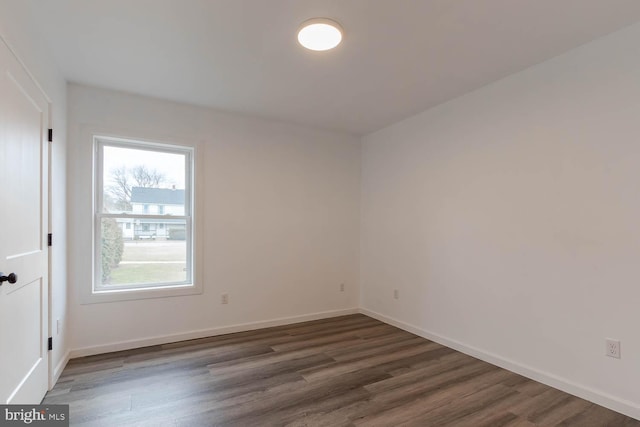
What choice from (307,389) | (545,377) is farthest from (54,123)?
(545,377)

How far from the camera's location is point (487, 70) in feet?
8.82

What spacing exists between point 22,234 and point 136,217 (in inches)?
57.3

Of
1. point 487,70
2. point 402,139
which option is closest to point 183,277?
point 402,139

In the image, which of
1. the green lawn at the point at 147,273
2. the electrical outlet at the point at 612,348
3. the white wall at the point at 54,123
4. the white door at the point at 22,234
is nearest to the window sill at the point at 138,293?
the green lawn at the point at 147,273

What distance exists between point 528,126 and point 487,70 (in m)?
0.58

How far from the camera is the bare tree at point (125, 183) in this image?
10.6 ft

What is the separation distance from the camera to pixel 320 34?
2148mm

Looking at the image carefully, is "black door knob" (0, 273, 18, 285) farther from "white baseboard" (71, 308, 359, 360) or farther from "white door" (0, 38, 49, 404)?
"white baseboard" (71, 308, 359, 360)

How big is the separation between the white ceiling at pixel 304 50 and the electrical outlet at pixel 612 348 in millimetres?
2108

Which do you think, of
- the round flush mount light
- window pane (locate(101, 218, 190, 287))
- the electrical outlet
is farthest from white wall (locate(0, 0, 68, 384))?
the electrical outlet

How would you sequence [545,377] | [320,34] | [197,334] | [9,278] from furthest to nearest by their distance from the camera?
1. [197,334]
2. [545,377]
3. [320,34]
4. [9,278]

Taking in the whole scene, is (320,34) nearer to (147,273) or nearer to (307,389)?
(307,389)

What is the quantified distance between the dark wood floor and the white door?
455 mm

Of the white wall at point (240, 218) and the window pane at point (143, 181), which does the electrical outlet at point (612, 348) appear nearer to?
the white wall at point (240, 218)
